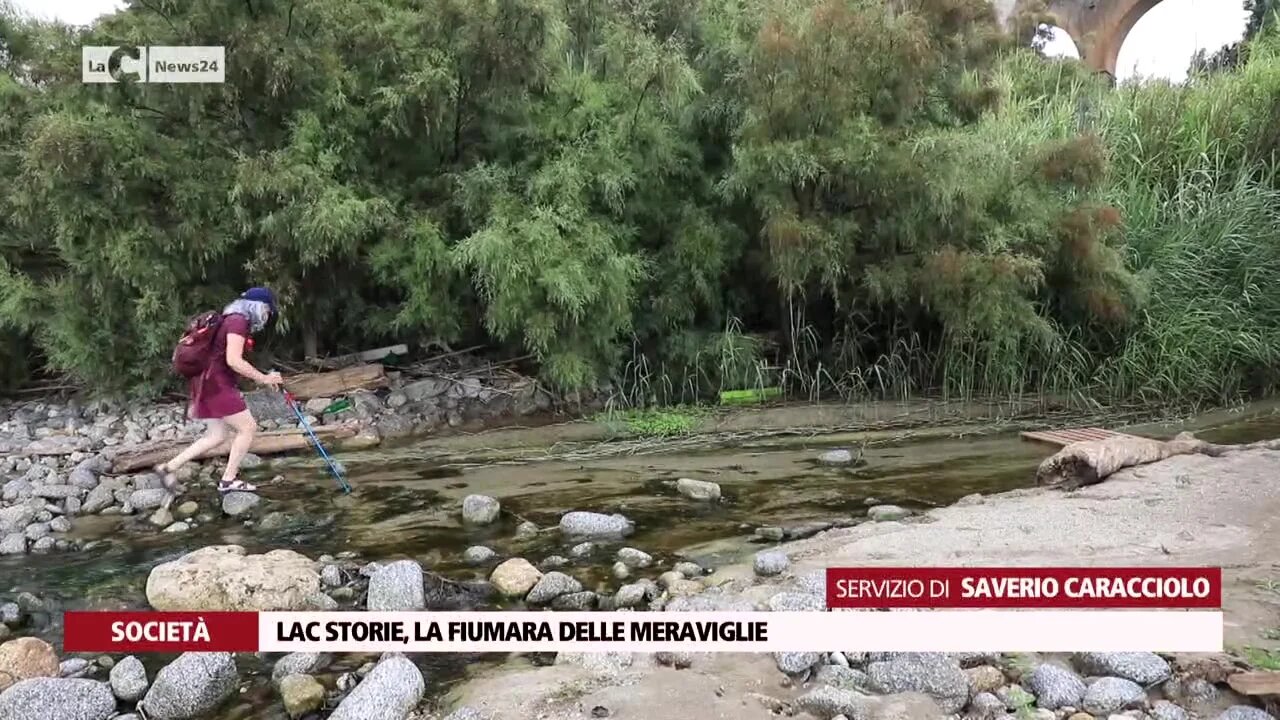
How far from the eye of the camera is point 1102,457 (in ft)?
17.0

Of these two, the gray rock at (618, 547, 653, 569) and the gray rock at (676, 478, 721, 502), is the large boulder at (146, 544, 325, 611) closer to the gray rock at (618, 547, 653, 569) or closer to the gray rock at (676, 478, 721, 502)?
the gray rock at (618, 547, 653, 569)

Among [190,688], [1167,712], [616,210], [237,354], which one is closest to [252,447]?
[237,354]

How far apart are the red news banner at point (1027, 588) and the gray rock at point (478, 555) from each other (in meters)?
1.77

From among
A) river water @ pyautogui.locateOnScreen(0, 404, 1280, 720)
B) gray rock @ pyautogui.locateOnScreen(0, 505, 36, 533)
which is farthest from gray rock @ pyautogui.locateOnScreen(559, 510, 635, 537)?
gray rock @ pyautogui.locateOnScreen(0, 505, 36, 533)

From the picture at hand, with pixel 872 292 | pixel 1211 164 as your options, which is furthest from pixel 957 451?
pixel 1211 164

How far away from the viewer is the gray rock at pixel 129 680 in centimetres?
303

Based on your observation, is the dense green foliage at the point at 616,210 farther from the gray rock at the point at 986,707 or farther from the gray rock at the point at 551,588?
the gray rock at the point at 986,707

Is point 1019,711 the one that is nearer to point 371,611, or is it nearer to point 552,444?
point 371,611

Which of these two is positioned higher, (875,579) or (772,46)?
(772,46)

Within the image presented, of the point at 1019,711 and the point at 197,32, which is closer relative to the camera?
the point at 1019,711

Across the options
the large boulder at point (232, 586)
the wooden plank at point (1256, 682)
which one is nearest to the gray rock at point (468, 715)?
the large boulder at point (232, 586)

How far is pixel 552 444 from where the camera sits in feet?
22.7

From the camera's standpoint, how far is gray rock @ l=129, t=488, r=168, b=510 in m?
5.49

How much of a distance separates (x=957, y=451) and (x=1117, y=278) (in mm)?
3046
